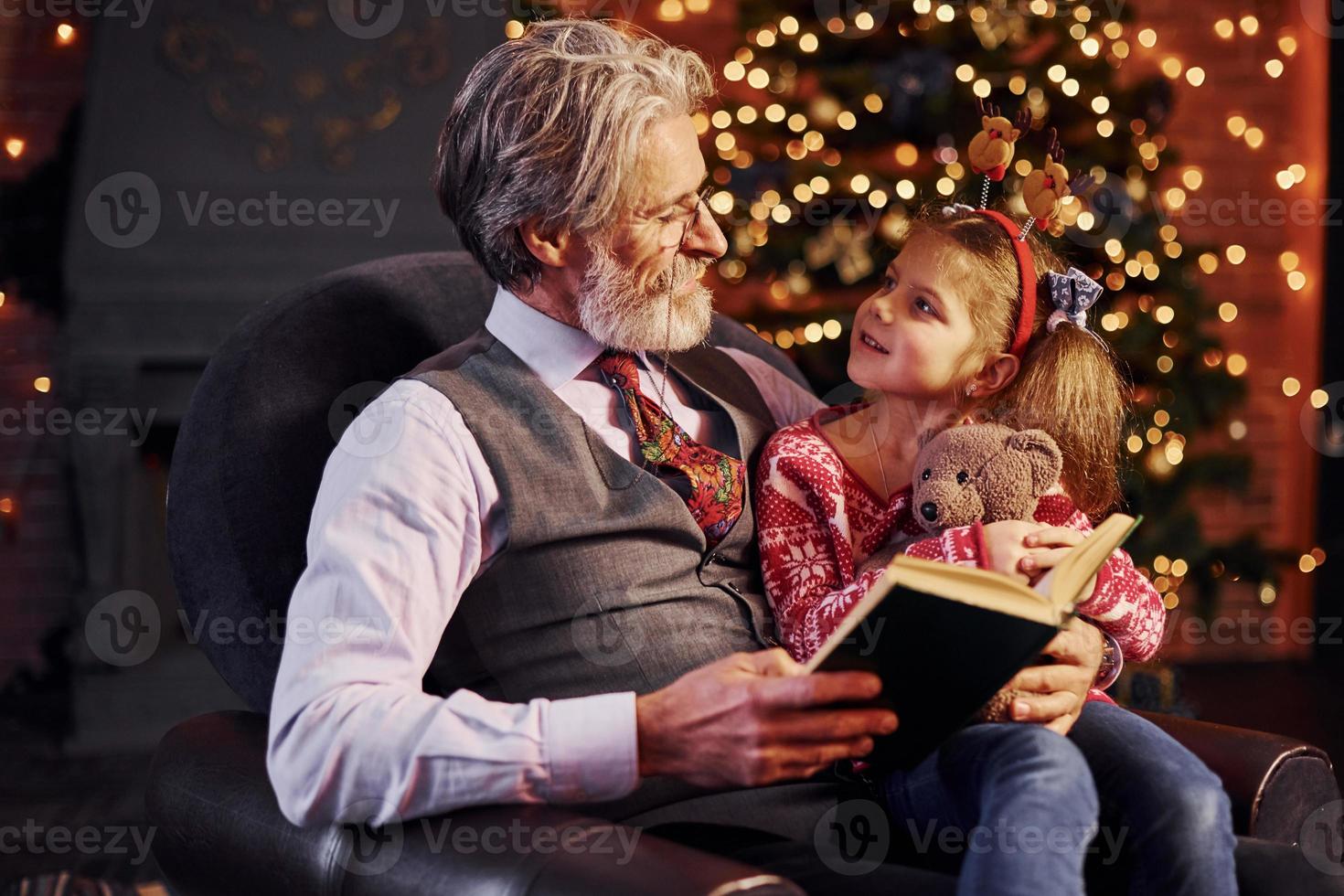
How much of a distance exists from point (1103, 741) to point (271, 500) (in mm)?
971

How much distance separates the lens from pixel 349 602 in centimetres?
125

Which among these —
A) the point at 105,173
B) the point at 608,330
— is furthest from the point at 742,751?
the point at 105,173

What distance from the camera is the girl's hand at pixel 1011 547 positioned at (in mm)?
1289

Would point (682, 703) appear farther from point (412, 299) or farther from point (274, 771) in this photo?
point (412, 299)

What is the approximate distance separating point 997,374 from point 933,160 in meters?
2.03

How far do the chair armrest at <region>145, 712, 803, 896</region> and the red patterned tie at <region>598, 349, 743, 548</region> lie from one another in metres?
0.46

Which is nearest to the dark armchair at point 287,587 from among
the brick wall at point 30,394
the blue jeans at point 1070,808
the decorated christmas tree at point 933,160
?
the blue jeans at point 1070,808

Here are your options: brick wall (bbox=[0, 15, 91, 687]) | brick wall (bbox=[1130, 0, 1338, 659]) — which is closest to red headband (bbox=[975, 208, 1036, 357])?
brick wall (bbox=[0, 15, 91, 687])

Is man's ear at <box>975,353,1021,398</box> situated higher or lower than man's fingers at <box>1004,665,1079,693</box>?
higher

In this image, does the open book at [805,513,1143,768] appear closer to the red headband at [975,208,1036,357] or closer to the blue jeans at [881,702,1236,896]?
the blue jeans at [881,702,1236,896]

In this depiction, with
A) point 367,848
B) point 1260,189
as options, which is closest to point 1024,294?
point 367,848

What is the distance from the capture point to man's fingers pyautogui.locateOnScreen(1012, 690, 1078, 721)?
1.30m

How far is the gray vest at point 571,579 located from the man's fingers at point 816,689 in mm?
291

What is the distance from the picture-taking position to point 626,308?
1.54 metres
